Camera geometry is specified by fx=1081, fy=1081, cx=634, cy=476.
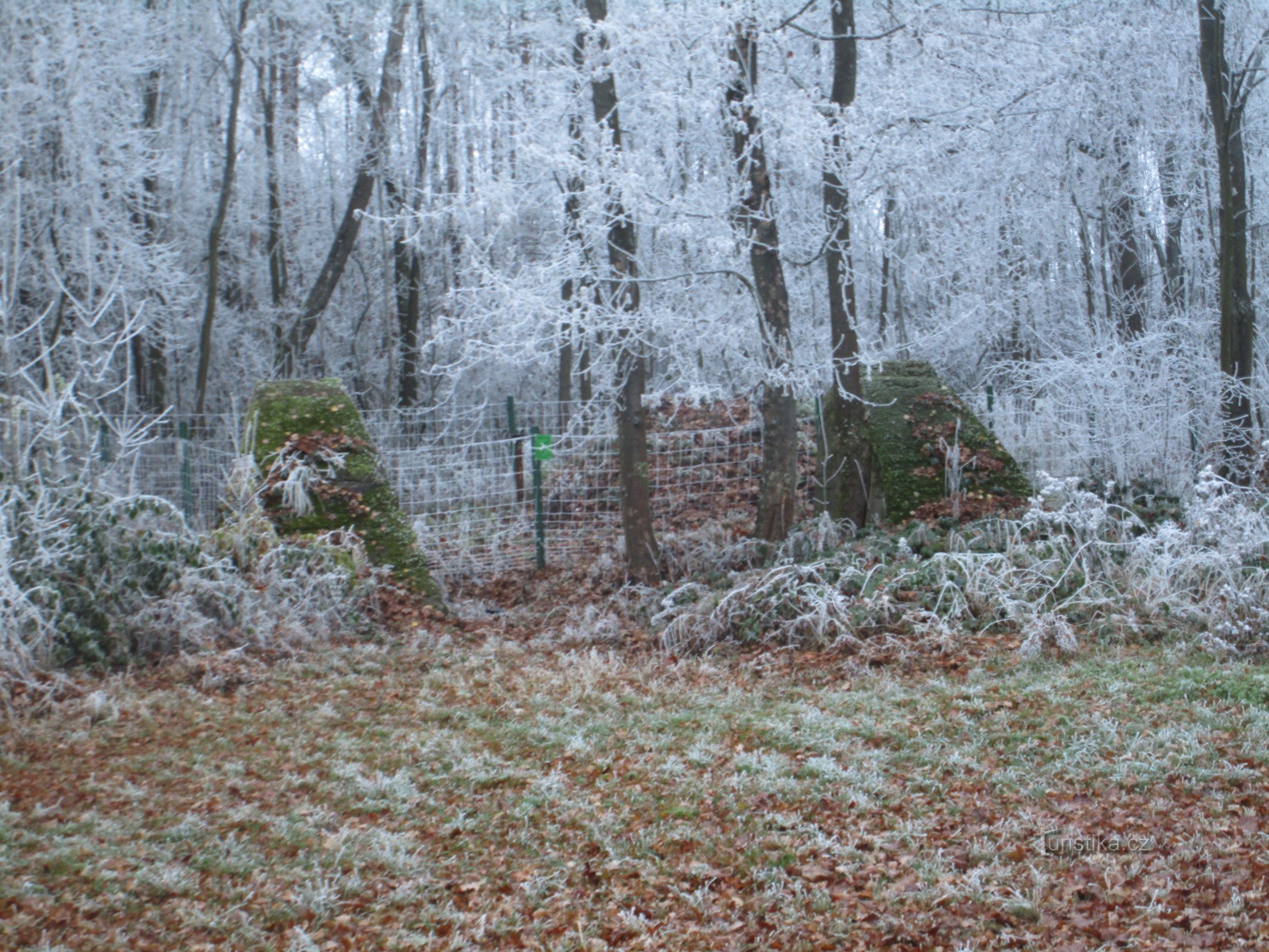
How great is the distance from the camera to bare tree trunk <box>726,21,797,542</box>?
8094 millimetres

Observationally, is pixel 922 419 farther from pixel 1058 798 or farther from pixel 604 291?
pixel 1058 798

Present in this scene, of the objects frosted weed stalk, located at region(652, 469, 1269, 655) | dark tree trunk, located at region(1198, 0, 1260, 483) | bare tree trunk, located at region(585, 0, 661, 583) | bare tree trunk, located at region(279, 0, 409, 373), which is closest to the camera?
frosted weed stalk, located at region(652, 469, 1269, 655)

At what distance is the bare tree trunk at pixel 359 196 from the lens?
1525cm

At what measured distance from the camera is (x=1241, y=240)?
9.31 metres

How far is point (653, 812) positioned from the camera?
13.3 ft

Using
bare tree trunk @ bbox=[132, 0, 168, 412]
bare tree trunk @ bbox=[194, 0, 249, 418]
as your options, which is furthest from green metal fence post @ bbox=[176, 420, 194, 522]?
bare tree trunk @ bbox=[132, 0, 168, 412]

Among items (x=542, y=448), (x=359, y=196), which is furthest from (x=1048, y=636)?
(x=359, y=196)

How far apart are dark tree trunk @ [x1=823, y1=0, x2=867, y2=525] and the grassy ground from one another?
3.26m

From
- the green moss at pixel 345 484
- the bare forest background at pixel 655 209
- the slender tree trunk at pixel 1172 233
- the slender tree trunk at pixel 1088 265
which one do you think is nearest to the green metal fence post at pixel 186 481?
the bare forest background at pixel 655 209

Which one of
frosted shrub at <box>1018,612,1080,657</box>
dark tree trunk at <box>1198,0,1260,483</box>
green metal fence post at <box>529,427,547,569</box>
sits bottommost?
frosted shrub at <box>1018,612,1080,657</box>

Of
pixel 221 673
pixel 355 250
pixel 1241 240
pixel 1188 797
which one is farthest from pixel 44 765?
pixel 355 250

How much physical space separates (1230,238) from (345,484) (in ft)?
24.7

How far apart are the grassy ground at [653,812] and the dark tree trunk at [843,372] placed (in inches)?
128

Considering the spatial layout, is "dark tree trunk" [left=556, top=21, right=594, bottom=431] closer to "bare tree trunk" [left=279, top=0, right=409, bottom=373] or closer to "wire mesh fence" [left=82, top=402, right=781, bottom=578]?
"wire mesh fence" [left=82, top=402, right=781, bottom=578]
